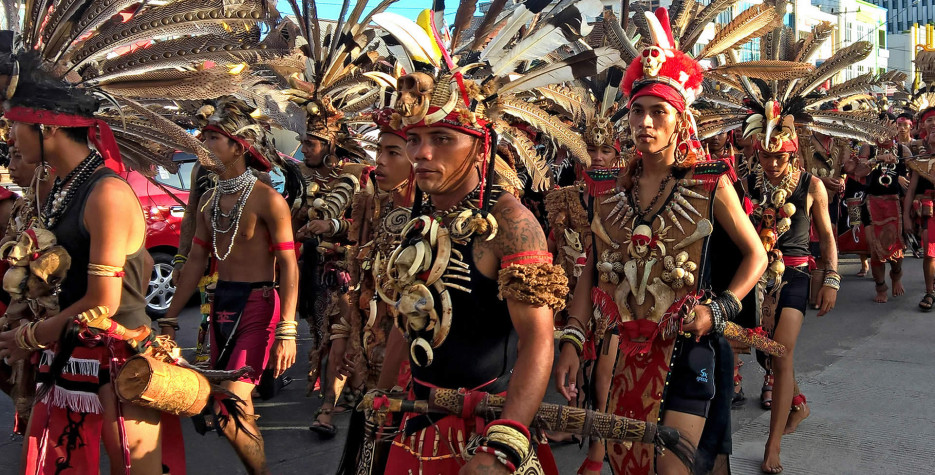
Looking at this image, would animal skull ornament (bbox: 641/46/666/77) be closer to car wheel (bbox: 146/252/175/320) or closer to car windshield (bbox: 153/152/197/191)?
car wheel (bbox: 146/252/175/320)

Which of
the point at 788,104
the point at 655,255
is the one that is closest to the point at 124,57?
the point at 655,255

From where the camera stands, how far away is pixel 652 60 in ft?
12.8

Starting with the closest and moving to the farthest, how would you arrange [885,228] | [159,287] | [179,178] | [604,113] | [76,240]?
[76,240] < [604,113] < [159,287] < [179,178] < [885,228]

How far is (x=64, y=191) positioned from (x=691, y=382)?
282cm

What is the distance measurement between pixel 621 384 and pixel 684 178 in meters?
0.97

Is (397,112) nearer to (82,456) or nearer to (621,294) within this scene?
(621,294)

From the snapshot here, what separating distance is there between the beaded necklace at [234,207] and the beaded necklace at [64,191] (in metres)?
1.28

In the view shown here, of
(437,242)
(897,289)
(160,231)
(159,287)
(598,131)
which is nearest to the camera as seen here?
(437,242)

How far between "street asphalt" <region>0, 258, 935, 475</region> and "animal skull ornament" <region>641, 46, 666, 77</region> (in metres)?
2.65

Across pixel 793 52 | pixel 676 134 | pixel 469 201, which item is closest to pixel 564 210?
pixel 793 52

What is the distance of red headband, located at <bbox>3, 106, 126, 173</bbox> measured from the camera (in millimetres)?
3672

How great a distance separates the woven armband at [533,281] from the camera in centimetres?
259

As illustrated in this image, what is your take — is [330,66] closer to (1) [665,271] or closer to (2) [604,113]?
(2) [604,113]

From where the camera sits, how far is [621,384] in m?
3.86
